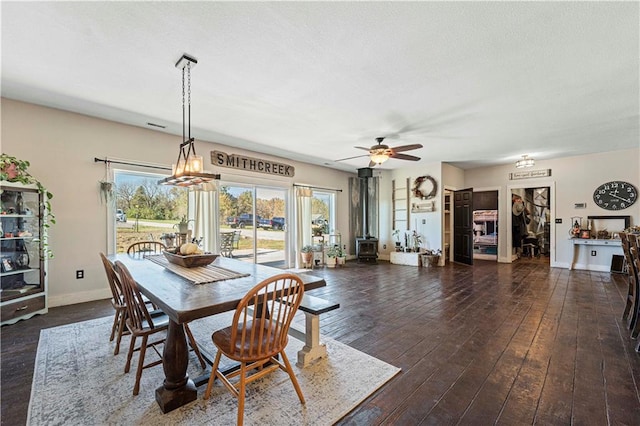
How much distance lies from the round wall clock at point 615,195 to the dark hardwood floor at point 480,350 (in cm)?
232

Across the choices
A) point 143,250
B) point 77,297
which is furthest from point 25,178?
point 77,297

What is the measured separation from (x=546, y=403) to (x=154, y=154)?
5569 mm

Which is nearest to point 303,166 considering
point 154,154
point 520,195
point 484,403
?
point 154,154

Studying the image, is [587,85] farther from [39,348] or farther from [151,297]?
[39,348]

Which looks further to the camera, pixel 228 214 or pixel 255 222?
pixel 255 222

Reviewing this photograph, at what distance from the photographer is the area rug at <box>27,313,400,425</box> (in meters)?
1.74

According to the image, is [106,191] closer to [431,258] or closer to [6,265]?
[6,265]

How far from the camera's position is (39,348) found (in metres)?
2.61

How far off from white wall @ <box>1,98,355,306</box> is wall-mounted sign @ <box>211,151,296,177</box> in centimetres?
131

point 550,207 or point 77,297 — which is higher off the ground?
point 550,207

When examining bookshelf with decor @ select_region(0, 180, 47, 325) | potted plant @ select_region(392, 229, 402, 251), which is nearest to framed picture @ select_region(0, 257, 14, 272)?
bookshelf with decor @ select_region(0, 180, 47, 325)

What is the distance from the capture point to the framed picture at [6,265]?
10.7 feet

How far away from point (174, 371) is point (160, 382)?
1.51 ft

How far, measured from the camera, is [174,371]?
6.01ft
